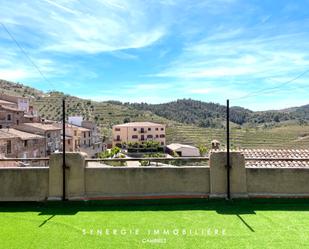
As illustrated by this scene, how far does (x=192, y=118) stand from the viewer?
352ft

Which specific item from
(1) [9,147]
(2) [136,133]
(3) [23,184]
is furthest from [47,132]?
(2) [136,133]

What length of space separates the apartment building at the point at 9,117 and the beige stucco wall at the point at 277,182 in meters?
40.9

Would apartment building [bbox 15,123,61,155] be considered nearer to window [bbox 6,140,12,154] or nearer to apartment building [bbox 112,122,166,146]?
window [bbox 6,140,12,154]

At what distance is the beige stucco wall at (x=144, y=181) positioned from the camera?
303 inches

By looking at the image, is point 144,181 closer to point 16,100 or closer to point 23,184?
point 23,184

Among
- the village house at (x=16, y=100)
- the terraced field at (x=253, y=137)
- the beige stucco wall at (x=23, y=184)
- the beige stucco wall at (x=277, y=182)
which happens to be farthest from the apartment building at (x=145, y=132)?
the beige stucco wall at (x=277, y=182)

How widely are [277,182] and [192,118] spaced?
100253 millimetres

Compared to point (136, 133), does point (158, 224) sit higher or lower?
lower

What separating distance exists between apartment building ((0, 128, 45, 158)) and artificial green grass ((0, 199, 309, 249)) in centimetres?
2369

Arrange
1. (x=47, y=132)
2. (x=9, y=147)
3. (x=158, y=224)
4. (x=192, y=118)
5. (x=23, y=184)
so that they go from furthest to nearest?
(x=192, y=118) < (x=47, y=132) < (x=9, y=147) < (x=23, y=184) < (x=158, y=224)

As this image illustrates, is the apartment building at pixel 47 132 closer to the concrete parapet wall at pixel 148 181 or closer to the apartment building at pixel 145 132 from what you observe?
the apartment building at pixel 145 132

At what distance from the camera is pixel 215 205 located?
7293 millimetres

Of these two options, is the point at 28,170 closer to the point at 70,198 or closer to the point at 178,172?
the point at 70,198

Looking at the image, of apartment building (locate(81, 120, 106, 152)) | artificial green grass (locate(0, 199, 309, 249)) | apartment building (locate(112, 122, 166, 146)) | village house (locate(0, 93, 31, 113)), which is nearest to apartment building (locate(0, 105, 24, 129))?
village house (locate(0, 93, 31, 113))
